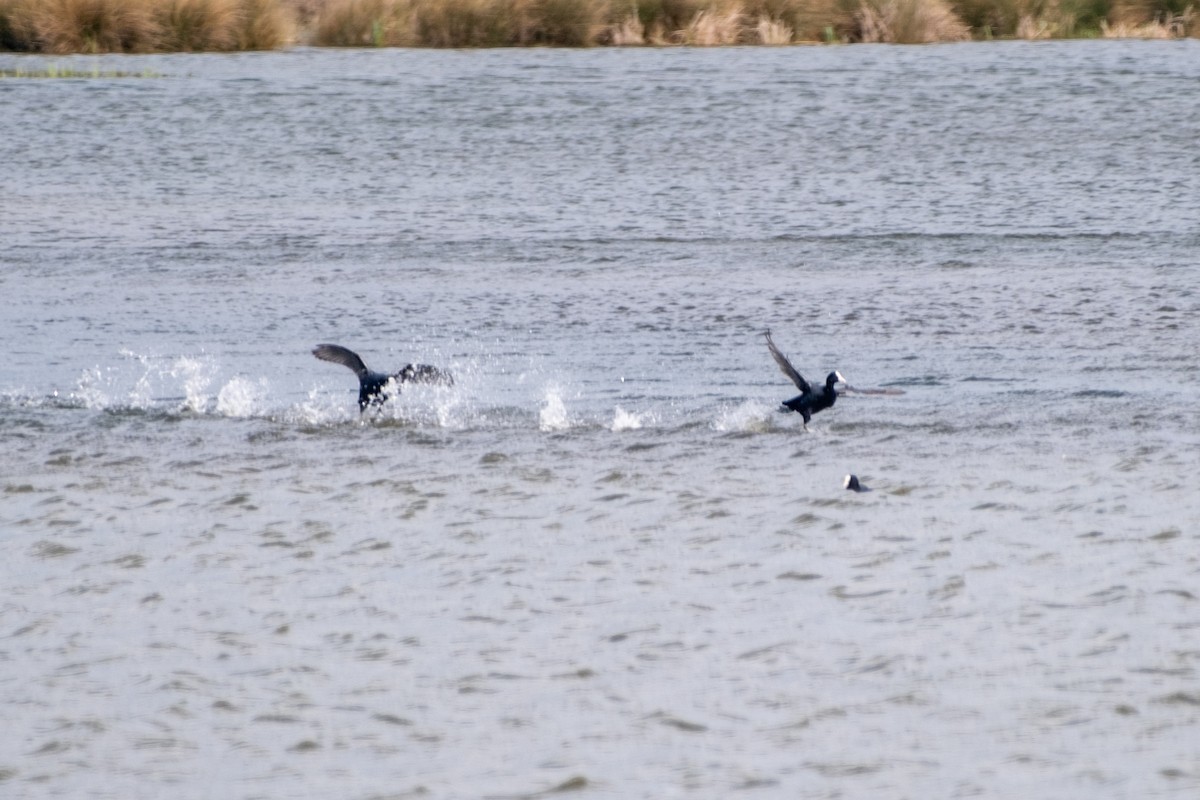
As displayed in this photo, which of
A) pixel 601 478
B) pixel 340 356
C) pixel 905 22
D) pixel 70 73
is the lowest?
pixel 601 478

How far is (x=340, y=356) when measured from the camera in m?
11.4

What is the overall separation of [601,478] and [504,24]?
23804mm

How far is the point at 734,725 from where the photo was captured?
21.7 feet

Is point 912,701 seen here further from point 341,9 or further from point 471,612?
point 341,9

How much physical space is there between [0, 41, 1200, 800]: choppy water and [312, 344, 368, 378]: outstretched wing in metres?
0.43

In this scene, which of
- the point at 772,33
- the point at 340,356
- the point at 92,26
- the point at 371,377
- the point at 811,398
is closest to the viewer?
the point at 811,398

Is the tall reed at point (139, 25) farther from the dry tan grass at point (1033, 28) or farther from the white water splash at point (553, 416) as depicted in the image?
the white water splash at point (553, 416)

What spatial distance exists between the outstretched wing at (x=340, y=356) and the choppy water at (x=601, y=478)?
427 millimetres

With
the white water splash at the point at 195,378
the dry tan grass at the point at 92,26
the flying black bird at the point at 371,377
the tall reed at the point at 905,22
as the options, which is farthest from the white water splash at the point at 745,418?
the dry tan grass at the point at 92,26

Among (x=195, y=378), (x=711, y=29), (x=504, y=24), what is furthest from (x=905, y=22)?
(x=195, y=378)

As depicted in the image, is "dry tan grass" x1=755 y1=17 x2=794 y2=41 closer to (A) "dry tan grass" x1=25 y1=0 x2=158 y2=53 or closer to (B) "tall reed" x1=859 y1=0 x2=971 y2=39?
(B) "tall reed" x1=859 y1=0 x2=971 y2=39

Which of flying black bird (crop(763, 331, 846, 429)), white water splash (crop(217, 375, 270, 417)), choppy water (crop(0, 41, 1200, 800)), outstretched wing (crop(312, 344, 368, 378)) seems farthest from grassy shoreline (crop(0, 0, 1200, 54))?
Answer: flying black bird (crop(763, 331, 846, 429))

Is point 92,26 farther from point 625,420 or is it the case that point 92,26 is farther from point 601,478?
point 601,478

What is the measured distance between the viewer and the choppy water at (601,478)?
6.56 meters
